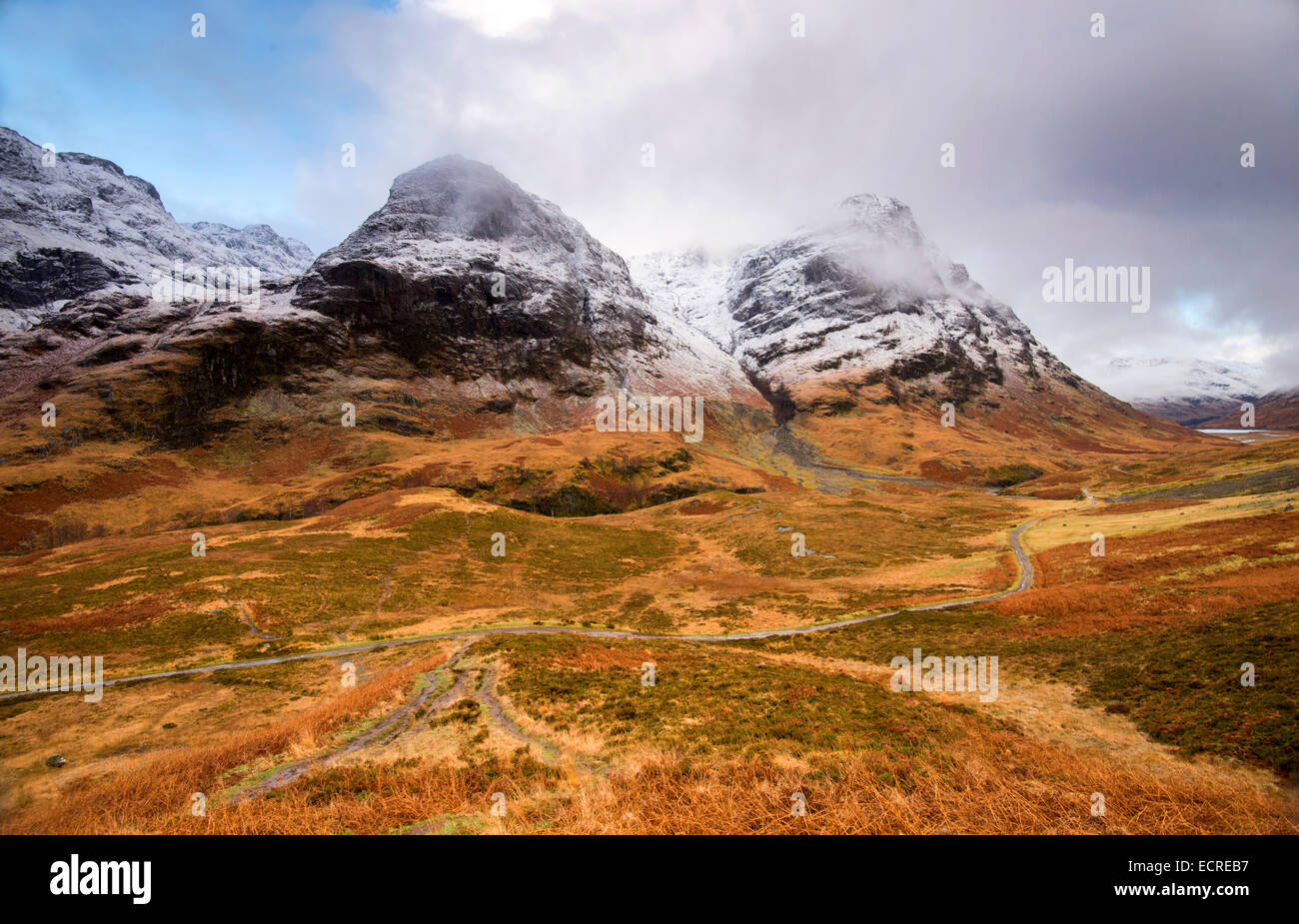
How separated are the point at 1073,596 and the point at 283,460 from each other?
143 m

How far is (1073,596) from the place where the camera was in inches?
1128

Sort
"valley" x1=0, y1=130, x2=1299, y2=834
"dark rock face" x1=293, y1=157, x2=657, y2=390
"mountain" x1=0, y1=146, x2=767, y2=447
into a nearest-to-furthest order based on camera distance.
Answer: "valley" x1=0, y1=130, x2=1299, y2=834 → "mountain" x1=0, y1=146, x2=767, y2=447 → "dark rock face" x1=293, y1=157, x2=657, y2=390

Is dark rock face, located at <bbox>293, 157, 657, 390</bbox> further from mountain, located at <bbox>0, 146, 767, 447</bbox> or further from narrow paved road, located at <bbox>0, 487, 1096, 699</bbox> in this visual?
narrow paved road, located at <bbox>0, 487, 1096, 699</bbox>

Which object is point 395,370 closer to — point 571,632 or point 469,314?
point 469,314

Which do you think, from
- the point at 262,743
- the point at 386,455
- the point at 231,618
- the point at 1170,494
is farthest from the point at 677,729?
the point at 386,455

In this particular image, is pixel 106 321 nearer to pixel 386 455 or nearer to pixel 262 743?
pixel 386 455

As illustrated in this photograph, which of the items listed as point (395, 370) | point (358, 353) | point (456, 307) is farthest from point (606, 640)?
point (456, 307)

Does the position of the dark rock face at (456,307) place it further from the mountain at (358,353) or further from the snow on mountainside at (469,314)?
the mountain at (358,353)

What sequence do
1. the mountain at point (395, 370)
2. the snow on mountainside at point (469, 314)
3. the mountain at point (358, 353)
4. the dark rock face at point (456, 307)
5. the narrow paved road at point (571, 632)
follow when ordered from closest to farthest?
the narrow paved road at point (571, 632)
the mountain at point (358, 353)
the mountain at point (395, 370)
the dark rock face at point (456, 307)
the snow on mountainside at point (469, 314)

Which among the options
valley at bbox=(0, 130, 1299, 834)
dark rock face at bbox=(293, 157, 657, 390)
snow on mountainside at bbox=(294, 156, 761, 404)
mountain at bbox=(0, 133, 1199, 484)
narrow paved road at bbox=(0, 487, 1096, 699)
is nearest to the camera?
valley at bbox=(0, 130, 1299, 834)

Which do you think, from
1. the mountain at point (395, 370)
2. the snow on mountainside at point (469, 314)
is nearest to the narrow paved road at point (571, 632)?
the mountain at point (395, 370)

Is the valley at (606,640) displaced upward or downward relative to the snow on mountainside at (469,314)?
downward

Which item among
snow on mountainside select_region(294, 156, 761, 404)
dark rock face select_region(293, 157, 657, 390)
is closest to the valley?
snow on mountainside select_region(294, 156, 761, 404)

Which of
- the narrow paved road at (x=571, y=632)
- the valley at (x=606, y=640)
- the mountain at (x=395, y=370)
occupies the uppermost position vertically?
the mountain at (x=395, y=370)
